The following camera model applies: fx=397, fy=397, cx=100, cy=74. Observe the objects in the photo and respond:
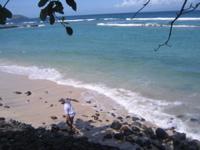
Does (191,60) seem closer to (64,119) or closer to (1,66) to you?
(1,66)

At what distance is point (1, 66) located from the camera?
70.4 ft

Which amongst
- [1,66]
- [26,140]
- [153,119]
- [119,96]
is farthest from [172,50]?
[26,140]

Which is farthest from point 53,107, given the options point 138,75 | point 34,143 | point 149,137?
point 138,75

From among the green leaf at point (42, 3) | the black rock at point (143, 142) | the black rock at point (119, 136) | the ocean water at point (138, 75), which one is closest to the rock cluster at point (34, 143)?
the black rock at point (143, 142)

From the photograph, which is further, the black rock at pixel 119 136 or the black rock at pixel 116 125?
the black rock at pixel 116 125

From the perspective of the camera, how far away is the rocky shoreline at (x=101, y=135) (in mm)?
6252

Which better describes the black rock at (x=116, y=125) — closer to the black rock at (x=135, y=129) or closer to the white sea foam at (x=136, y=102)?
the black rock at (x=135, y=129)

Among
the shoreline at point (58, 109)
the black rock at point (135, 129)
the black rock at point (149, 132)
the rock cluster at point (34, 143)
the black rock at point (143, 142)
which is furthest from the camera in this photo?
the shoreline at point (58, 109)

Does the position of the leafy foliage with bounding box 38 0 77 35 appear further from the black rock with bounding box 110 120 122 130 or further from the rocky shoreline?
the black rock with bounding box 110 120 122 130

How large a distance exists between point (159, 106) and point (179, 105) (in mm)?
609

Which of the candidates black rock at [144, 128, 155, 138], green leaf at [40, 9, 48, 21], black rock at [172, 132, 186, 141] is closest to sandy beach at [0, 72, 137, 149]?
black rock at [144, 128, 155, 138]

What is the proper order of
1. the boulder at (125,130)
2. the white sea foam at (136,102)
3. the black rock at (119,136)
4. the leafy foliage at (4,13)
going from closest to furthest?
1. the leafy foliage at (4,13)
2. the black rock at (119,136)
3. the boulder at (125,130)
4. the white sea foam at (136,102)

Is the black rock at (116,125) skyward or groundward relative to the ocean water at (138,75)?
skyward

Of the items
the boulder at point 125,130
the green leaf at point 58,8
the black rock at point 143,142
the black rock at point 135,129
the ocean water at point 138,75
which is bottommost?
the ocean water at point 138,75
